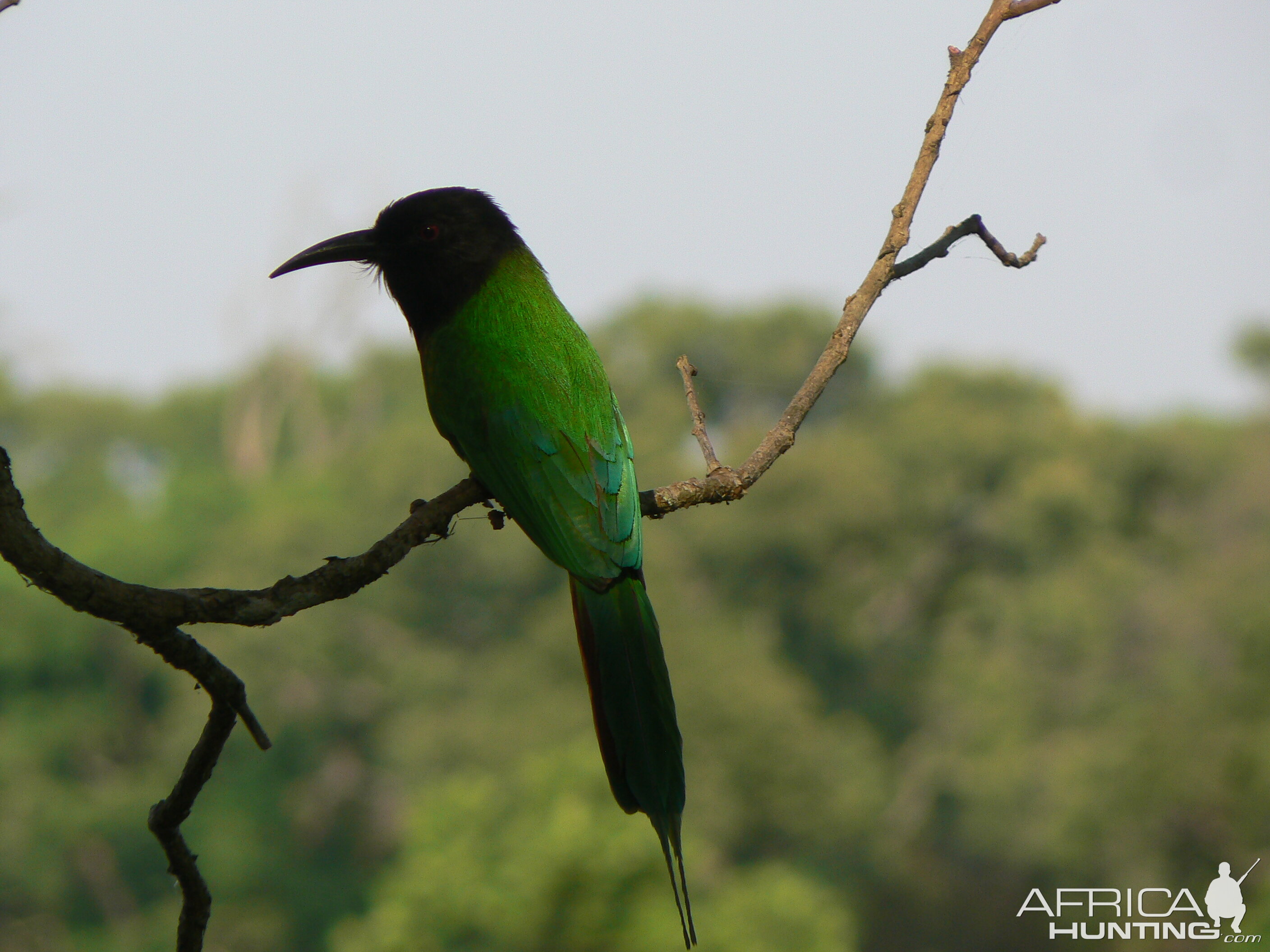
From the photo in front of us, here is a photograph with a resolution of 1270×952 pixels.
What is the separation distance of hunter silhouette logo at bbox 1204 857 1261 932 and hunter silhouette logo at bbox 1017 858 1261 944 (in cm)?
7

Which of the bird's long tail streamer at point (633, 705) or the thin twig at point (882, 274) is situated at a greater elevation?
the thin twig at point (882, 274)

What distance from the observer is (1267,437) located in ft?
236

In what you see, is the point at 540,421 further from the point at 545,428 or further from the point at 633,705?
the point at 633,705

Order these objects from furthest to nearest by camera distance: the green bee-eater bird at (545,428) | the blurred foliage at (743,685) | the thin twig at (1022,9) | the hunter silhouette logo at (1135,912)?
the blurred foliage at (743,685) < the hunter silhouette logo at (1135,912) < the thin twig at (1022,9) < the green bee-eater bird at (545,428)

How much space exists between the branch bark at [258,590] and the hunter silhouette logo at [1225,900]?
27997mm

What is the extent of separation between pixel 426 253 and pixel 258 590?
6.76 feet

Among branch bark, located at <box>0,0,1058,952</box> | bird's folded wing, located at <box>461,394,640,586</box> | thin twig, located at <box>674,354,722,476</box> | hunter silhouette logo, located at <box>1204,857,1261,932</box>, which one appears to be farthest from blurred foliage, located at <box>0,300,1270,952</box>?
branch bark, located at <box>0,0,1058,952</box>

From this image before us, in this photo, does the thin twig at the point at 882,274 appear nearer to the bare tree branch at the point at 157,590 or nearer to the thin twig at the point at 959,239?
the thin twig at the point at 959,239

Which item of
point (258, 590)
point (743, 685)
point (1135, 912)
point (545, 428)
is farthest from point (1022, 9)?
point (743, 685)

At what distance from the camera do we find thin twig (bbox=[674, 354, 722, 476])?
3428 millimetres

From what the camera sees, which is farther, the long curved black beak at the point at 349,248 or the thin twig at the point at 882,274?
the long curved black beak at the point at 349,248

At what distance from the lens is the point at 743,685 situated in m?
62.2

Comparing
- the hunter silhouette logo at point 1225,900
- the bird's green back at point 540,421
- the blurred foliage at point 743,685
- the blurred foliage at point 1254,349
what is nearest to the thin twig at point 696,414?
the bird's green back at point 540,421

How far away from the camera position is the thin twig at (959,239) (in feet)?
11.3
